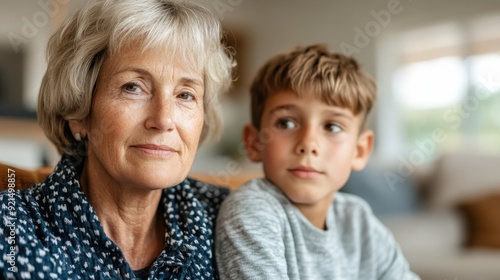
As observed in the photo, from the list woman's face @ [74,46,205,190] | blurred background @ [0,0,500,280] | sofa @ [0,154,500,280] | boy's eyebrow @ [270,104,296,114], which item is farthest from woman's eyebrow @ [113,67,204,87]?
sofa @ [0,154,500,280]

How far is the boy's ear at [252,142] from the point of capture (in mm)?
1435

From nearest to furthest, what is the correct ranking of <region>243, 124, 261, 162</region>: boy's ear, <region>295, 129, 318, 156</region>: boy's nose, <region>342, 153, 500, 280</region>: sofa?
<region>295, 129, 318, 156</region>: boy's nose
<region>243, 124, 261, 162</region>: boy's ear
<region>342, 153, 500, 280</region>: sofa

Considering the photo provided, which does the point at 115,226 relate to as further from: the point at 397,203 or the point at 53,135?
the point at 397,203

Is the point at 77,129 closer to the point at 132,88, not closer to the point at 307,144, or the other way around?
the point at 132,88

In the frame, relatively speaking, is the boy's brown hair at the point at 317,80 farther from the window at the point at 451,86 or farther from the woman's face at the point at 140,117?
the window at the point at 451,86

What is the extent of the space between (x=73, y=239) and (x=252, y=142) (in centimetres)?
57

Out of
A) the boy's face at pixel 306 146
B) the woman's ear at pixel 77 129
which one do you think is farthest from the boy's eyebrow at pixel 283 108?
the woman's ear at pixel 77 129

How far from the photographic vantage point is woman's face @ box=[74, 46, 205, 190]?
1.06 metres

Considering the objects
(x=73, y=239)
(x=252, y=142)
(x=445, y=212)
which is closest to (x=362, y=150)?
(x=252, y=142)

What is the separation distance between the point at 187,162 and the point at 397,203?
3.50 metres

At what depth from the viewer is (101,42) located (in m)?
1.09

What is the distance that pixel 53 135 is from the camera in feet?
3.94

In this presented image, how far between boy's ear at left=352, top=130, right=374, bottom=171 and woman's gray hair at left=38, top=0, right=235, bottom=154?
19.8 inches

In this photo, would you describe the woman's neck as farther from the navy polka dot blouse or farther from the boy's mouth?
the boy's mouth
